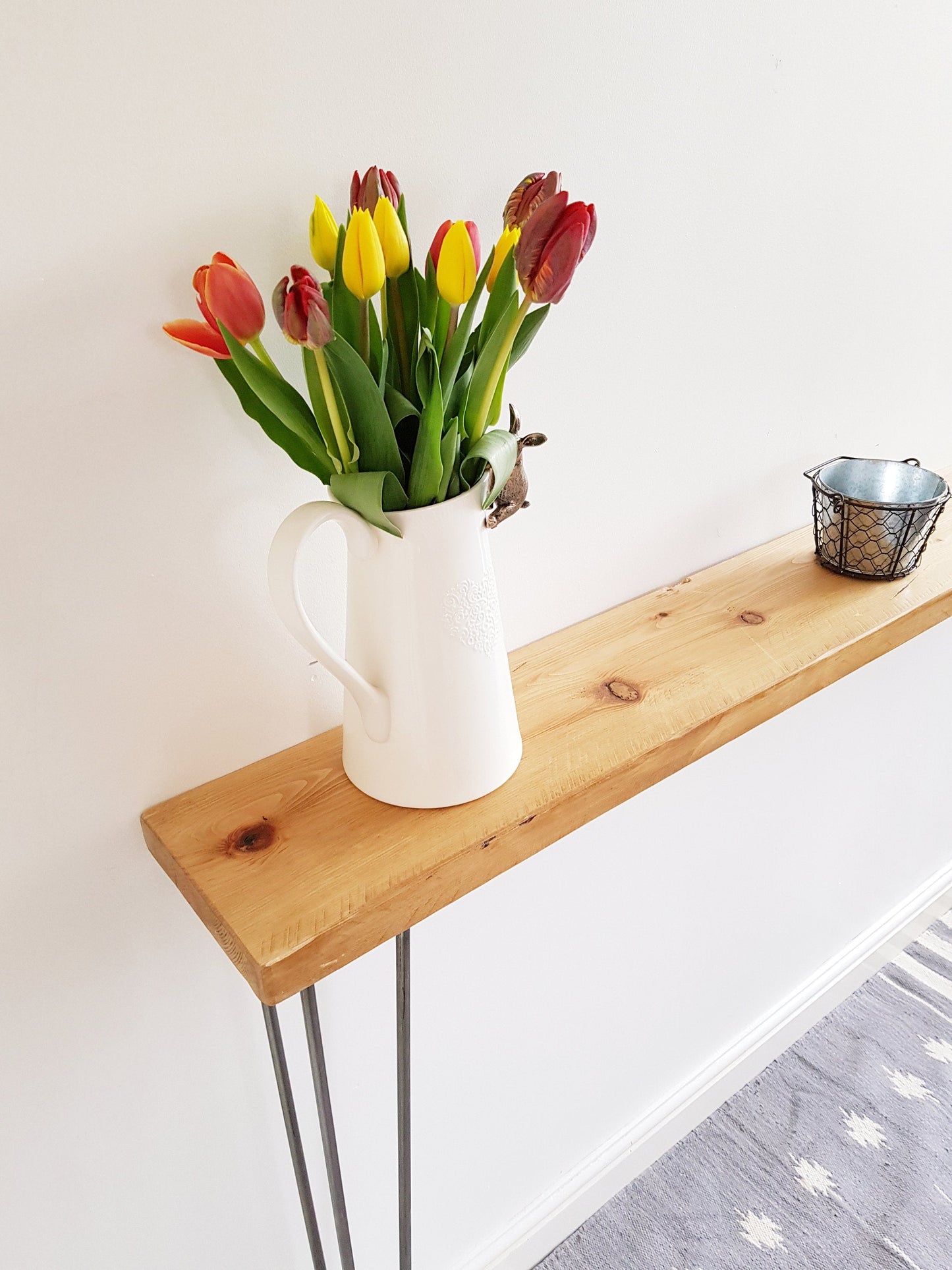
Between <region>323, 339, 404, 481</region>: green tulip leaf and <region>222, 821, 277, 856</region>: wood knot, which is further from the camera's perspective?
<region>222, 821, 277, 856</region>: wood knot

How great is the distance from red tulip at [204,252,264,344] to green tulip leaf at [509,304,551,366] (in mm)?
161

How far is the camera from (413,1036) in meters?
0.98

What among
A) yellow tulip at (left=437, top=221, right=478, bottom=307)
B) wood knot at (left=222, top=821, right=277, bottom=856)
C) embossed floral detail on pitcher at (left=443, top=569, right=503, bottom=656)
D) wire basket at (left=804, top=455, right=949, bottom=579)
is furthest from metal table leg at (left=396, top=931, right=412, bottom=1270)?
wire basket at (left=804, top=455, right=949, bottom=579)

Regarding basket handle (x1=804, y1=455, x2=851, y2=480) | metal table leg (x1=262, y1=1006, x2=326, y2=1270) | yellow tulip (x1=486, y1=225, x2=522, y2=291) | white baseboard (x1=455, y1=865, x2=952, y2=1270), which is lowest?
white baseboard (x1=455, y1=865, x2=952, y2=1270)

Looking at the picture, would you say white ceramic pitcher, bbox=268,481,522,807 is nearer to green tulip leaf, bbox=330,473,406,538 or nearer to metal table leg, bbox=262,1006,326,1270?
green tulip leaf, bbox=330,473,406,538

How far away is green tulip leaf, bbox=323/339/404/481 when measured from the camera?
21.4 inches

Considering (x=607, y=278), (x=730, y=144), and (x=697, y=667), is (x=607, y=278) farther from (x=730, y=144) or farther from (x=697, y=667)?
(x=697, y=667)

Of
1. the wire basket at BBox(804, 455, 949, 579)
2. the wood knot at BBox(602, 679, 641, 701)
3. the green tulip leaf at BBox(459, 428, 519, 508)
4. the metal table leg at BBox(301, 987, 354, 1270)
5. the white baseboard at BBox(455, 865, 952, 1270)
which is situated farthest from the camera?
the white baseboard at BBox(455, 865, 952, 1270)

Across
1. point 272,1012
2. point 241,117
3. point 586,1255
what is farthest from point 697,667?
point 586,1255

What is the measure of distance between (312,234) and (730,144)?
47 cm

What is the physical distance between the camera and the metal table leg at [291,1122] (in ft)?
2.46

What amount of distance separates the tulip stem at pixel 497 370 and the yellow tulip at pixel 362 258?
82 millimetres

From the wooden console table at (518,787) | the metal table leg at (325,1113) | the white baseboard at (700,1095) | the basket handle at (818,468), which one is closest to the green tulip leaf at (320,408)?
the wooden console table at (518,787)

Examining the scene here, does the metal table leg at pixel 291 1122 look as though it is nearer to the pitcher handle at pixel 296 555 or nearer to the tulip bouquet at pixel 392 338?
the pitcher handle at pixel 296 555
